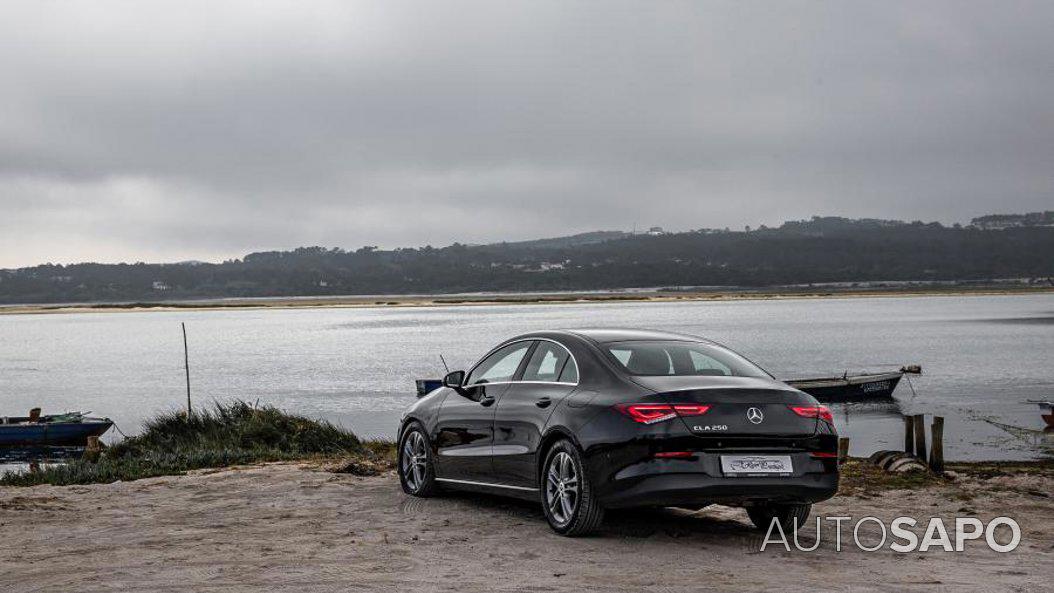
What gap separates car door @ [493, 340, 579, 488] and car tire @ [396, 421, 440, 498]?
1459mm

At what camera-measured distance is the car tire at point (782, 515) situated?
9.81 meters

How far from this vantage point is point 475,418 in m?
10.9

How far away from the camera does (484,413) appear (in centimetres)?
1079

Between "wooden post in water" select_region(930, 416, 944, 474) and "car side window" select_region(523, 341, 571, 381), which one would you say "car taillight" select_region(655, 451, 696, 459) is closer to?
"car side window" select_region(523, 341, 571, 381)

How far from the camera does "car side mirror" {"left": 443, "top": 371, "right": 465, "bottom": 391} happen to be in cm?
1113

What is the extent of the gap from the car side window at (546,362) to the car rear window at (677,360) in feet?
1.52

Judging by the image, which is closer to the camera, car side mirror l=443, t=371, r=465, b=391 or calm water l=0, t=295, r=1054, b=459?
car side mirror l=443, t=371, r=465, b=391

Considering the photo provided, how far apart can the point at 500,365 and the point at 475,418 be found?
1.77 ft

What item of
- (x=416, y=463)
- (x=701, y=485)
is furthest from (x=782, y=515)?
(x=416, y=463)

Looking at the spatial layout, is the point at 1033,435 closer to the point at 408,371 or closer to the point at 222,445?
the point at 222,445

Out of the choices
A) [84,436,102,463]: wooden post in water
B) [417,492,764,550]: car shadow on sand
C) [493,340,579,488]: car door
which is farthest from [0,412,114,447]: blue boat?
[493,340,579,488]: car door

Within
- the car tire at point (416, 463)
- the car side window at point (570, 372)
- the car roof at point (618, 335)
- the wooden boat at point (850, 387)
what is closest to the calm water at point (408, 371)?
the wooden boat at point (850, 387)

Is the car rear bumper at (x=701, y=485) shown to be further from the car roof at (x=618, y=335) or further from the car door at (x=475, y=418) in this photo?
the car door at (x=475, y=418)

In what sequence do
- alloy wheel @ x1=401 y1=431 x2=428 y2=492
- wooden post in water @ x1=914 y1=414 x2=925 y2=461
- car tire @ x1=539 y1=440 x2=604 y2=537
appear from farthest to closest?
1. wooden post in water @ x1=914 y1=414 x2=925 y2=461
2. alloy wheel @ x1=401 y1=431 x2=428 y2=492
3. car tire @ x1=539 y1=440 x2=604 y2=537
